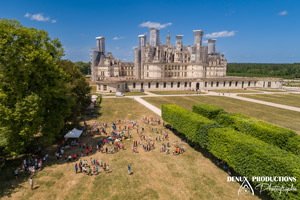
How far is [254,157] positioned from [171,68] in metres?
77.0

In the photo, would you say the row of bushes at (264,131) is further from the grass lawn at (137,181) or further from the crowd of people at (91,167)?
the crowd of people at (91,167)

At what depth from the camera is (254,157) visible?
1520 centimetres

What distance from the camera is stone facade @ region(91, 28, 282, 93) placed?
79.0 m

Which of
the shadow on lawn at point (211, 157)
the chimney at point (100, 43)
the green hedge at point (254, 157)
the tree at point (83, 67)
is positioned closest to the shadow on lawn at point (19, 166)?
the shadow on lawn at point (211, 157)

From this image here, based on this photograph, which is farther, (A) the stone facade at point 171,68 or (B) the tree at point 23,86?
(A) the stone facade at point 171,68

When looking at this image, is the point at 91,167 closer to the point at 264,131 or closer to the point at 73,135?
the point at 73,135

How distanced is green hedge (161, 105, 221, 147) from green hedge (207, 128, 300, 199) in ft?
4.01

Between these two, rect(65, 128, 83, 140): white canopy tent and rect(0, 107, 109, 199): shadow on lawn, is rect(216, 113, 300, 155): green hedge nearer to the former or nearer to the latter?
rect(0, 107, 109, 199): shadow on lawn

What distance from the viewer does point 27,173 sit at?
1823 cm

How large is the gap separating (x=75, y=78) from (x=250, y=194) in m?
32.5

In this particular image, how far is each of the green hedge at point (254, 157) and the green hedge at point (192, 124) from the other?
1.22 metres

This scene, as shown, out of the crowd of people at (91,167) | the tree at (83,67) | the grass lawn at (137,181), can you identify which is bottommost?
the grass lawn at (137,181)

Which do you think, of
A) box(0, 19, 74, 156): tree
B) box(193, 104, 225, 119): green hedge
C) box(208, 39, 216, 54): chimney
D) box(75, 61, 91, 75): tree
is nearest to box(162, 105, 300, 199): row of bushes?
box(193, 104, 225, 119): green hedge

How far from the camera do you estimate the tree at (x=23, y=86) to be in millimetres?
17719
